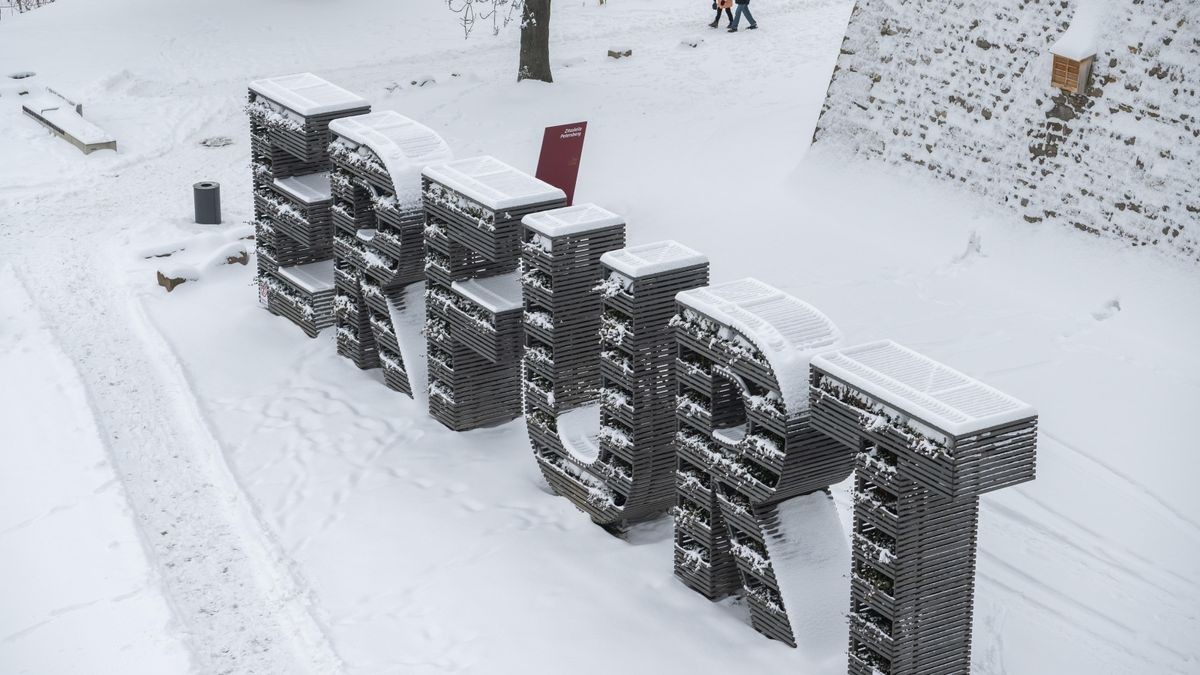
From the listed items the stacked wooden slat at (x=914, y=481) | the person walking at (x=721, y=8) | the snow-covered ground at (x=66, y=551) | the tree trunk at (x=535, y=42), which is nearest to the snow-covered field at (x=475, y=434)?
the snow-covered ground at (x=66, y=551)

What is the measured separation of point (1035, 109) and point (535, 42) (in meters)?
7.95

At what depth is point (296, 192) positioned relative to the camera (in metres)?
13.3

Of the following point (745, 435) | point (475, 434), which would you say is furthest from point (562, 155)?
point (745, 435)

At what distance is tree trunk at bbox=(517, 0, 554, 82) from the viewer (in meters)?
20.6

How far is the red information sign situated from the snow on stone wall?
3466mm

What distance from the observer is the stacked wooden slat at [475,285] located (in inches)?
433

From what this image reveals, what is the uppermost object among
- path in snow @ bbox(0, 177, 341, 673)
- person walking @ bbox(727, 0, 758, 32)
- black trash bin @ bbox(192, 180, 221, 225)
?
person walking @ bbox(727, 0, 758, 32)

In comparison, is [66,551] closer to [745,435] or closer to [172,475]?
[172,475]

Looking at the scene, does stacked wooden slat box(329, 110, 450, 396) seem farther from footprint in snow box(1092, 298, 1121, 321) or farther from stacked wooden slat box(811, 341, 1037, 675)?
footprint in snow box(1092, 298, 1121, 321)

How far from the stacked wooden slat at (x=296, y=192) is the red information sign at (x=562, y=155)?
2.37 m

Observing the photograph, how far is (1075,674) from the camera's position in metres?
9.31

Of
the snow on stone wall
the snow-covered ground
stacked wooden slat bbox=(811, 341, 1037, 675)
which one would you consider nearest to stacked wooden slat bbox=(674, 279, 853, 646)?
stacked wooden slat bbox=(811, 341, 1037, 675)

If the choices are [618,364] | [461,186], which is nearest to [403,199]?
[461,186]

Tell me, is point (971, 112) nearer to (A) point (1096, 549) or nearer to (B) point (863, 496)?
(A) point (1096, 549)
